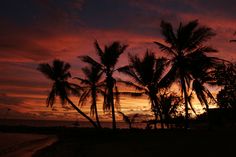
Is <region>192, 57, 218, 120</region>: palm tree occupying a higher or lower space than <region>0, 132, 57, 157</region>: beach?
higher

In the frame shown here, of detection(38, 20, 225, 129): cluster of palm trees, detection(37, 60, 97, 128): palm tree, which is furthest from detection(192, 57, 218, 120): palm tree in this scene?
detection(37, 60, 97, 128): palm tree

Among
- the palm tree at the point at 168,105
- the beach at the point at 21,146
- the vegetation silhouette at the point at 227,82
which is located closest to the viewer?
the vegetation silhouette at the point at 227,82

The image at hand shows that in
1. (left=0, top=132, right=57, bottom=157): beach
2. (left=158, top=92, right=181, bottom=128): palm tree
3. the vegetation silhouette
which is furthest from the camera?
(left=158, top=92, right=181, bottom=128): palm tree

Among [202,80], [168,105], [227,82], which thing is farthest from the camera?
[168,105]

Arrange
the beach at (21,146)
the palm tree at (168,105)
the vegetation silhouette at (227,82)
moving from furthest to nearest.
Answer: the palm tree at (168,105) → the beach at (21,146) → the vegetation silhouette at (227,82)

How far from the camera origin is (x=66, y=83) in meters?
31.4

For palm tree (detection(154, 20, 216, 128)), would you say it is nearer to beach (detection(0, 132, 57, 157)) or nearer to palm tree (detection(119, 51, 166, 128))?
palm tree (detection(119, 51, 166, 128))

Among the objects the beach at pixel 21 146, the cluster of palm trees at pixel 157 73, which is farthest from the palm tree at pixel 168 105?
the beach at pixel 21 146

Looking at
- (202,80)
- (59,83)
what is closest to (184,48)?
(202,80)

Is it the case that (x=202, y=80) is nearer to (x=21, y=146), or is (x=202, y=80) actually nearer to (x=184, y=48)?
(x=184, y=48)

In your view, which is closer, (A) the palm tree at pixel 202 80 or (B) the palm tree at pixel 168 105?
(A) the palm tree at pixel 202 80

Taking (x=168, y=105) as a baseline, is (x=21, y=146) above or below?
below

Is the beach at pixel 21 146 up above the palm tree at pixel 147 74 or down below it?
below

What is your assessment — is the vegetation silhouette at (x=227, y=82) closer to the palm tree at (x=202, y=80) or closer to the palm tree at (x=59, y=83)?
the palm tree at (x=202, y=80)
